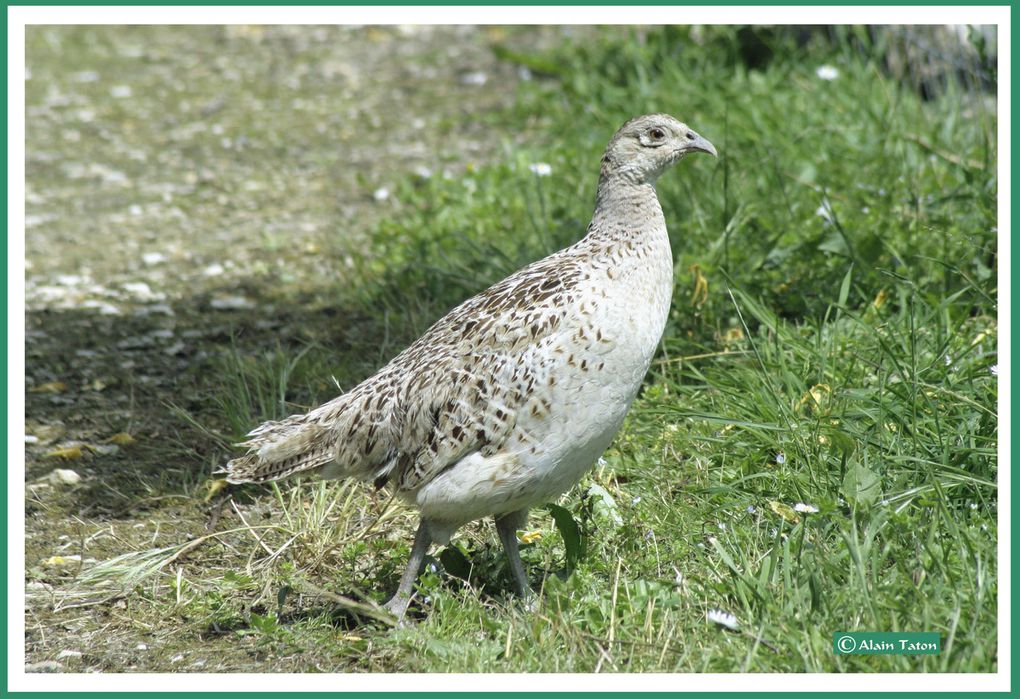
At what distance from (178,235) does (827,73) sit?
15.9 ft

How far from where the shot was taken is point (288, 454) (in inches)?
193

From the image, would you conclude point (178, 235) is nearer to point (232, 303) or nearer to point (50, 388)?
point (232, 303)

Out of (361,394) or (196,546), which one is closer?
(361,394)

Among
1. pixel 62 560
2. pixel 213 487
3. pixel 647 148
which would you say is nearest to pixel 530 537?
pixel 213 487

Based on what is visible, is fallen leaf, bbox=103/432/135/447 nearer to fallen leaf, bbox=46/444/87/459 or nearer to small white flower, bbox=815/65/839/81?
fallen leaf, bbox=46/444/87/459

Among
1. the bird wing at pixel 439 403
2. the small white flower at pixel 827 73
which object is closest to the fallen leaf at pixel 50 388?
the bird wing at pixel 439 403

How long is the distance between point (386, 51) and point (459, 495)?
8.46 meters

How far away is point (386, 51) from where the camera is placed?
12.2 metres

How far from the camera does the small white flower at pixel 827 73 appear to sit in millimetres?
8742

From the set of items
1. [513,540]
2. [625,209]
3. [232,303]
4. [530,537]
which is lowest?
[530,537]

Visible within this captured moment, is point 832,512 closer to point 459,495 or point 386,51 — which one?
point 459,495

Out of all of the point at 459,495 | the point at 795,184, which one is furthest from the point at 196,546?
the point at 795,184

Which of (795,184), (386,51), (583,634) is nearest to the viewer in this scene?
(583,634)

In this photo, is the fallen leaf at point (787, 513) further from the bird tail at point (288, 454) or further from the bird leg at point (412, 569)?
the bird tail at point (288, 454)
